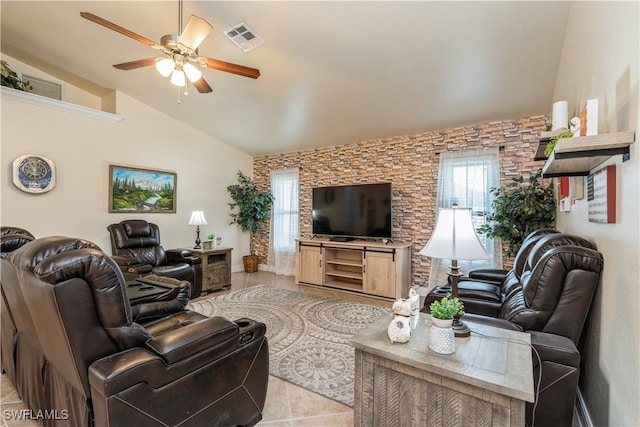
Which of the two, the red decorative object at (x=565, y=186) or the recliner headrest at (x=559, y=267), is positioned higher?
the red decorative object at (x=565, y=186)

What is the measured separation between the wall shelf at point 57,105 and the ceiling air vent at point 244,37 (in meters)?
2.66

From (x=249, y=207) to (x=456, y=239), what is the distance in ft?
16.4

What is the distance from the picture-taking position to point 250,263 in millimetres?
6242

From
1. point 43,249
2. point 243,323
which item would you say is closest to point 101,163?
point 43,249

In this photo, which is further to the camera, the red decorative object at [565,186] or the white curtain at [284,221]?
the white curtain at [284,221]

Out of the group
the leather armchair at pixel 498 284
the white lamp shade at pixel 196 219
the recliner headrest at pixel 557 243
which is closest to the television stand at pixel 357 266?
the leather armchair at pixel 498 284

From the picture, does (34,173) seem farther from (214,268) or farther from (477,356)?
(477,356)

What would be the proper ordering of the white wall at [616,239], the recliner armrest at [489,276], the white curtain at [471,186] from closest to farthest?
the white wall at [616,239], the recliner armrest at [489,276], the white curtain at [471,186]

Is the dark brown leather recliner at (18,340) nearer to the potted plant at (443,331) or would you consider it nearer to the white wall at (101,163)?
the potted plant at (443,331)

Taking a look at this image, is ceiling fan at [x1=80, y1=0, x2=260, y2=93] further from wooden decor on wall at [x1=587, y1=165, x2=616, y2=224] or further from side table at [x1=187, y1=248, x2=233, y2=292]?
side table at [x1=187, y1=248, x2=233, y2=292]

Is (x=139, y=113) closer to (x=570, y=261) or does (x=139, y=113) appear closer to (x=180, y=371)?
(x=180, y=371)

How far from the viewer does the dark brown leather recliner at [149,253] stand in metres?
4.23

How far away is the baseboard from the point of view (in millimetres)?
1673

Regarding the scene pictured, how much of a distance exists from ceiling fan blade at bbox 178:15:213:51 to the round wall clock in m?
3.04
